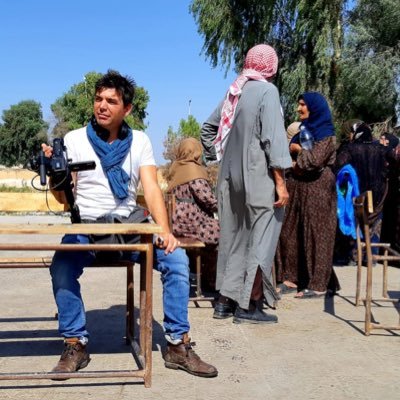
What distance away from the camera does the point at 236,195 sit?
5.22 meters

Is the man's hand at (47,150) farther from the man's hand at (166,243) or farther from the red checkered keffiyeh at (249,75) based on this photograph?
the red checkered keffiyeh at (249,75)

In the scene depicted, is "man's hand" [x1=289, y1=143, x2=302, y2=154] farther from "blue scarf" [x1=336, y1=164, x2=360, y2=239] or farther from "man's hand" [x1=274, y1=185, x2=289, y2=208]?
"man's hand" [x1=274, y1=185, x2=289, y2=208]

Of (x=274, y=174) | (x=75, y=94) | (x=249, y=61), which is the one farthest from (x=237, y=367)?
(x=75, y=94)

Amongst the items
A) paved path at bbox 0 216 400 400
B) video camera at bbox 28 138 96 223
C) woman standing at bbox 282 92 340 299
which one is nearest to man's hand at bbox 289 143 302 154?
woman standing at bbox 282 92 340 299

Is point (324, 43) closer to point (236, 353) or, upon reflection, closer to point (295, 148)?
point (295, 148)

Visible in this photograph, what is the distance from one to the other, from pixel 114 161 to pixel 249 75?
1.67 meters

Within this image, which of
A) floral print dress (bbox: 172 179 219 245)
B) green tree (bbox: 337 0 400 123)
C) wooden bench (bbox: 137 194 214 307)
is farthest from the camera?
green tree (bbox: 337 0 400 123)

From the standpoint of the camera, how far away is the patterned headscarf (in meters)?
6.21

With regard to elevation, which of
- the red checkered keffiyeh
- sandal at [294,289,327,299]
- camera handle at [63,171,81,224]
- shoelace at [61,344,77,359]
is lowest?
sandal at [294,289,327,299]

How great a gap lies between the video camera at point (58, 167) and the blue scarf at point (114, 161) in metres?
0.28

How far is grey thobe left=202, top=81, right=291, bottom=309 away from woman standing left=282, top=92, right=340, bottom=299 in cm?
108

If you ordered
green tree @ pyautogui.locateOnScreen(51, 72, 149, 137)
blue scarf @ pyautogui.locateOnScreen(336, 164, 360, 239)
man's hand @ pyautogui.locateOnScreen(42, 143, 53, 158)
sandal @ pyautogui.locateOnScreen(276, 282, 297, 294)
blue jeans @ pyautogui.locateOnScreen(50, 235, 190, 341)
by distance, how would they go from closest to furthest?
man's hand @ pyautogui.locateOnScreen(42, 143, 53, 158)
blue jeans @ pyautogui.locateOnScreen(50, 235, 190, 341)
sandal @ pyautogui.locateOnScreen(276, 282, 297, 294)
blue scarf @ pyautogui.locateOnScreen(336, 164, 360, 239)
green tree @ pyautogui.locateOnScreen(51, 72, 149, 137)

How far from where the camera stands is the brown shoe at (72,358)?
3.69 metres

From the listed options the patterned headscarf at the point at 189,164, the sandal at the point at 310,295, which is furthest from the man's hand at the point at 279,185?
the sandal at the point at 310,295
